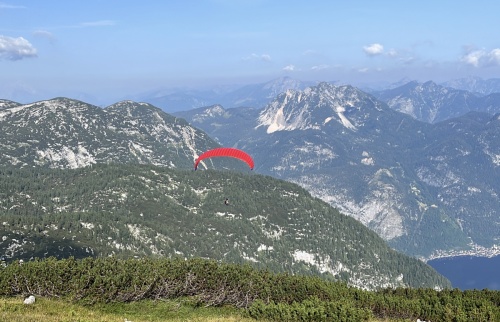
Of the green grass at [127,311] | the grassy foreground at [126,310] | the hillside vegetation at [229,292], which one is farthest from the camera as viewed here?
the hillside vegetation at [229,292]

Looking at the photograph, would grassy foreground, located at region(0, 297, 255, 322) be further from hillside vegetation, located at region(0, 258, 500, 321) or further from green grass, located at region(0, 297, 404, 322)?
hillside vegetation, located at region(0, 258, 500, 321)

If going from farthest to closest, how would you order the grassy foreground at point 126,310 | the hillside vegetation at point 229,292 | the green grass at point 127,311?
the hillside vegetation at point 229,292 → the grassy foreground at point 126,310 → the green grass at point 127,311

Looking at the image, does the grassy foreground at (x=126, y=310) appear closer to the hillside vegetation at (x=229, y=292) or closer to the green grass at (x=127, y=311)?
the green grass at (x=127, y=311)

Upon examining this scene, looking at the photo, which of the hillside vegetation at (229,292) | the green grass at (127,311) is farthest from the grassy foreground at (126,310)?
the hillside vegetation at (229,292)

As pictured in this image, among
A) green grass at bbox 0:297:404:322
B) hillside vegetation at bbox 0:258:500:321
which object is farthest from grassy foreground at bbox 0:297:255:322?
hillside vegetation at bbox 0:258:500:321

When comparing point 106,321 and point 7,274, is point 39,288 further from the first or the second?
point 106,321

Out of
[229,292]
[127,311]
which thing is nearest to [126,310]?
A: [127,311]

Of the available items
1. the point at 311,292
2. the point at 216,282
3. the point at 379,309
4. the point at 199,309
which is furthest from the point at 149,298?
the point at 379,309
